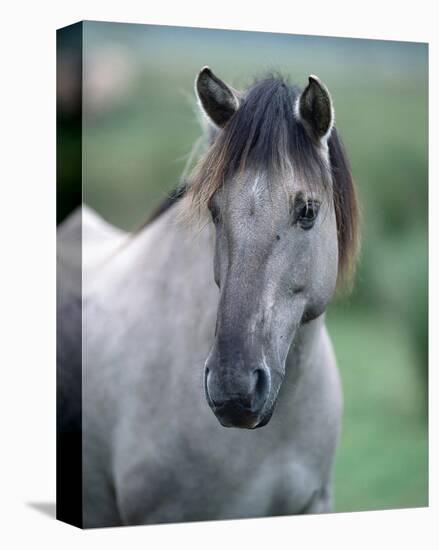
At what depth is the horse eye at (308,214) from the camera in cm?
295

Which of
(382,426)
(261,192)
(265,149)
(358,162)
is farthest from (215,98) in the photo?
(358,162)

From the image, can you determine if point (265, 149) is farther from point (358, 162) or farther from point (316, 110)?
point (358, 162)

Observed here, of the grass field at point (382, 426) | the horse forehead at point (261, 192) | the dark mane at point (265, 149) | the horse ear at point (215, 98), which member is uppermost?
the horse ear at point (215, 98)

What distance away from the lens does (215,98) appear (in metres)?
3.14

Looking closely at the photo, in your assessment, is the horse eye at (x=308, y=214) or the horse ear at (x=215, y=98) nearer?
the horse eye at (x=308, y=214)

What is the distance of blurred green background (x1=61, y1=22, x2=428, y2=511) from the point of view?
3986 mm

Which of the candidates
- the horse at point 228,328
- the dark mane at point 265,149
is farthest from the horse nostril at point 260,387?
the dark mane at point 265,149

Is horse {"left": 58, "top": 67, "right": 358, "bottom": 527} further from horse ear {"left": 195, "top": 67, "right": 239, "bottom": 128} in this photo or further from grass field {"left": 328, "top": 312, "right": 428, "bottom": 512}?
grass field {"left": 328, "top": 312, "right": 428, "bottom": 512}

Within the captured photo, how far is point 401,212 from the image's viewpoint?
5301mm

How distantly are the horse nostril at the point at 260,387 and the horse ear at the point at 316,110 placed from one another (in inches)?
35.1

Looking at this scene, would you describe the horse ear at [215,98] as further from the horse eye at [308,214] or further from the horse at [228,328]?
the horse eye at [308,214]

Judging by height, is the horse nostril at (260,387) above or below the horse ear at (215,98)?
below

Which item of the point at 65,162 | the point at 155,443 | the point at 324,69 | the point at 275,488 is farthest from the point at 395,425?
the point at 65,162

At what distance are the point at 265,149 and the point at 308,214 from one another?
262mm
